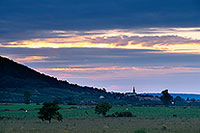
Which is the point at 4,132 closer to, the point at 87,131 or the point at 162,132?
the point at 87,131

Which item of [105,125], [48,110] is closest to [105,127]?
[105,125]

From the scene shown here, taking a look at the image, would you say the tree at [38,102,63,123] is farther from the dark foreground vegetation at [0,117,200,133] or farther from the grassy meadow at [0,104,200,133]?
the dark foreground vegetation at [0,117,200,133]

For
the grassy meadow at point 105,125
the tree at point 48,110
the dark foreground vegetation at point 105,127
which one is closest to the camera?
the dark foreground vegetation at point 105,127

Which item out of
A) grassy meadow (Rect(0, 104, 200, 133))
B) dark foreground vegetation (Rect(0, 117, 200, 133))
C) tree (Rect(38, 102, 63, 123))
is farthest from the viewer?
tree (Rect(38, 102, 63, 123))

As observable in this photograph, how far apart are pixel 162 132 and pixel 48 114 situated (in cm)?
2264

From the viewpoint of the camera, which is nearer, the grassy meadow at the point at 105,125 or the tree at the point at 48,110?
the grassy meadow at the point at 105,125

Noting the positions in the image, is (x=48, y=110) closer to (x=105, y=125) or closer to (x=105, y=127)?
(x=105, y=125)

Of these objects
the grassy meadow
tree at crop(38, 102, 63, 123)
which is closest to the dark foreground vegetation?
the grassy meadow

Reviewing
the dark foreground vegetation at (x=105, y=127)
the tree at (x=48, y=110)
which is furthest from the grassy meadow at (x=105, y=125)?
the tree at (x=48, y=110)

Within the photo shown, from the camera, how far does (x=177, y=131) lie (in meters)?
43.2

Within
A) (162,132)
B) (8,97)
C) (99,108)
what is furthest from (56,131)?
(8,97)

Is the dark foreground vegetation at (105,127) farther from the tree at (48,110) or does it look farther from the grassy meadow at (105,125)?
the tree at (48,110)

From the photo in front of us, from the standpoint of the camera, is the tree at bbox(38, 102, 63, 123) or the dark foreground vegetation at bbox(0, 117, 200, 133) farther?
the tree at bbox(38, 102, 63, 123)

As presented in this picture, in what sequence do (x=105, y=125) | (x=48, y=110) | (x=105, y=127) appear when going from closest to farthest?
(x=105, y=127)
(x=105, y=125)
(x=48, y=110)
